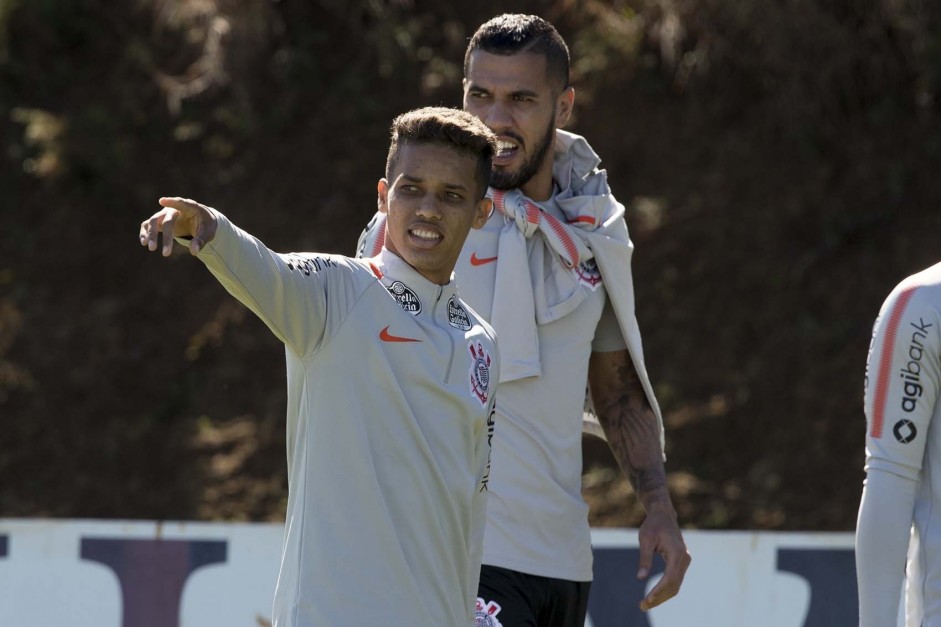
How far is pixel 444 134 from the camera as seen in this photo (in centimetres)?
312

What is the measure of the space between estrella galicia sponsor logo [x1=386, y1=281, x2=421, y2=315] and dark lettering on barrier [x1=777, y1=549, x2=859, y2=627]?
120 inches

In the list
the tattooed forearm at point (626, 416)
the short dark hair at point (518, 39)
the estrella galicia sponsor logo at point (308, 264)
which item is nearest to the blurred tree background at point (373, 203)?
the tattooed forearm at point (626, 416)

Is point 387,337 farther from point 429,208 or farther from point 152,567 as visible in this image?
point 152,567

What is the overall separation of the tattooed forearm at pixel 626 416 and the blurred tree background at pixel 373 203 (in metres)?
3.88

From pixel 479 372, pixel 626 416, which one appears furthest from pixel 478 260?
pixel 479 372

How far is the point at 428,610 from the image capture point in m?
2.86

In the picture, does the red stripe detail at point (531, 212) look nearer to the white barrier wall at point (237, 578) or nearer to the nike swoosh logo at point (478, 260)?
the nike swoosh logo at point (478, 260)

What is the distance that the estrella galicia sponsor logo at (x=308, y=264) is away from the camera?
274 cm

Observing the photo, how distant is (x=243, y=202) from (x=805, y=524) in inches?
161

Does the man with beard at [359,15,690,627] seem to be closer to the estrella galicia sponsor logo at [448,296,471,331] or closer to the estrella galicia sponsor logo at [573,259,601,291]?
the estrella galicia sponsor logo at [573,259,601,291]

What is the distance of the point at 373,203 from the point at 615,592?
4067mm

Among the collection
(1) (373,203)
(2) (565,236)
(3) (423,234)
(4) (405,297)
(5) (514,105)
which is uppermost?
(1) (373,203)

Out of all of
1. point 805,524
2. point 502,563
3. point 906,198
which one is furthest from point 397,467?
point 906,198

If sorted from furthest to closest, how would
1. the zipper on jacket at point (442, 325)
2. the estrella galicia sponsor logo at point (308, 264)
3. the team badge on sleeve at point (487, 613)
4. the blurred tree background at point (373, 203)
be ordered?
1. the blurred tree background at point (373, 203)
2. the team badge on sleeve at point (487, 613)
3. the zipper on jacket at point (442, 325)
4. the estrella galicia sponsor logo at point (308, 264)
